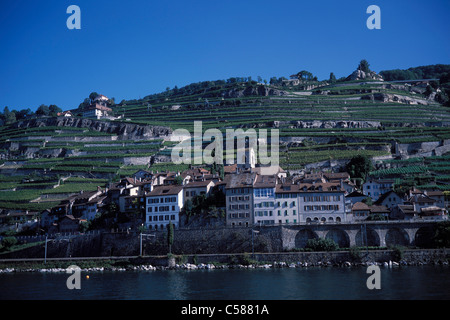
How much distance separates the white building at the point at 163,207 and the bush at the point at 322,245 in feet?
60.8

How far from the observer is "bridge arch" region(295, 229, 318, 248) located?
52.2 m

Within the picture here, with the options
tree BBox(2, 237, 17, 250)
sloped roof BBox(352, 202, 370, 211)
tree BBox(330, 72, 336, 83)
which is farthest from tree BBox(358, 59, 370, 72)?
tree BBox(2, 237, 17, 250)

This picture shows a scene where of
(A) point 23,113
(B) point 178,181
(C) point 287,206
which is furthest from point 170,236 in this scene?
(A) point 23,113

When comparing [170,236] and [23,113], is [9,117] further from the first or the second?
[170,236]

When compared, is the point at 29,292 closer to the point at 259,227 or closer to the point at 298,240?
the point at 259,227

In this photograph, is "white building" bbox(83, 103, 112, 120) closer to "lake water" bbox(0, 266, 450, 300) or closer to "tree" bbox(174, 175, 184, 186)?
"tree" bbox(174, 175, 184, 186)

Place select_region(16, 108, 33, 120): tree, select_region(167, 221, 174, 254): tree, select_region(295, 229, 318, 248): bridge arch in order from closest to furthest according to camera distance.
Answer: select_region(295, 229, 318, 248): bridge arch, select_region(167, 221, 174, 254): tree, select_region(16, 108, 33, 120): tree

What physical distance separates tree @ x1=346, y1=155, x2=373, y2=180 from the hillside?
2355 mm

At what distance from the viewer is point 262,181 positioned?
57219 millimetres

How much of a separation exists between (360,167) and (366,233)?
24.6 meters

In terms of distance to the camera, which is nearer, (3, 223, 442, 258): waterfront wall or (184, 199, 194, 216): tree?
(3, 223, 442, 258): waterfront wall

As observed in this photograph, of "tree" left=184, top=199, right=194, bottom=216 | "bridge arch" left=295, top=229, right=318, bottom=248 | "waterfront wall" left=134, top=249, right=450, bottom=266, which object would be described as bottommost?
"waterfront wall" left=134, top=249, right=450, bottom=266

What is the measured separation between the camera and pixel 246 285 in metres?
35.9

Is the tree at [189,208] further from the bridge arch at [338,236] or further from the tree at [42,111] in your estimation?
the tree at [42,111]
